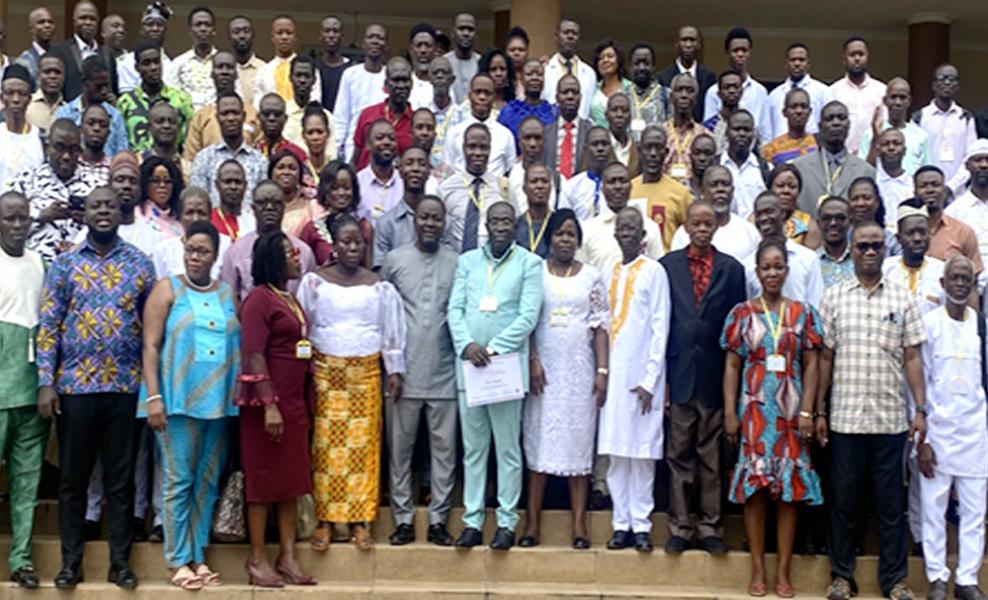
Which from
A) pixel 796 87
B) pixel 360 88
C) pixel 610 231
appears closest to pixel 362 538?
pixel 610 231

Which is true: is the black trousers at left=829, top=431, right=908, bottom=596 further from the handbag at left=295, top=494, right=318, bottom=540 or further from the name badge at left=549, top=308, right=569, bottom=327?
the handbag at left=295, top=494, right=318, bottom=540

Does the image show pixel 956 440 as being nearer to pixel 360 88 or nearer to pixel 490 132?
pixel 490 132

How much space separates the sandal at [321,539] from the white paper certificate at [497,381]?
1114 millimetres

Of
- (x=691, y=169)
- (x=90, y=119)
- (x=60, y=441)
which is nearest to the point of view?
(x=60, y=441)

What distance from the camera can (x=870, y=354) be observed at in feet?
24.9

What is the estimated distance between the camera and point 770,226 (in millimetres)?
8203

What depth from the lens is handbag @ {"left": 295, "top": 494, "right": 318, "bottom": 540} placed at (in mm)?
7812

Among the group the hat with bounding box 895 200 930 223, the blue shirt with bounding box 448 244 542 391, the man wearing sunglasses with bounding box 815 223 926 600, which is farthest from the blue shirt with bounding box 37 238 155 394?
the hat with bounding box 895 200 930 223

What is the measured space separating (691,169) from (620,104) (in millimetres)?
732

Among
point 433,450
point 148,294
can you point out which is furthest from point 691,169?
point 148,294

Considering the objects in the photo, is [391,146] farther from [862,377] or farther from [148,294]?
[862,377]

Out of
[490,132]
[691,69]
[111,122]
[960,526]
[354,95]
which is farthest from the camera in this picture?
[691,69]

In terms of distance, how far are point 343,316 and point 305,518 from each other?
1.20m

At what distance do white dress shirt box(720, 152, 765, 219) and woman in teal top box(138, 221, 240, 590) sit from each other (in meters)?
3.73
